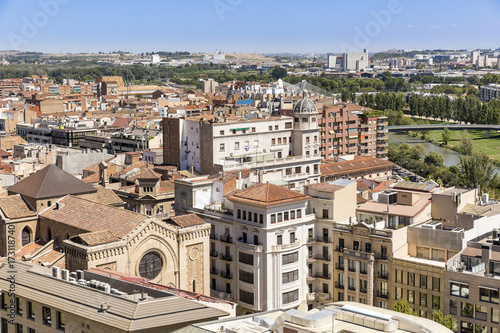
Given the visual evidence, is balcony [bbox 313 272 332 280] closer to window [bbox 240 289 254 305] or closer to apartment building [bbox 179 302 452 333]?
window [bbox 240 289 254 305]

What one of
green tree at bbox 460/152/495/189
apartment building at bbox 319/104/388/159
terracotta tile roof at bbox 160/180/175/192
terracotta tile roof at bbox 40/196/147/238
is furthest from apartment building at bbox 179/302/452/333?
apartment building at bbox 319/104/388/159

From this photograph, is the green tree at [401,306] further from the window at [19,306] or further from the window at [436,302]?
the window at [19,306]

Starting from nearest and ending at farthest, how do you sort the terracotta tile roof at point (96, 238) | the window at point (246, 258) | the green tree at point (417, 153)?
the terracotta tile roof at point (96, 238) → the window at point (246, 258) → the green tree at point (417, 153)

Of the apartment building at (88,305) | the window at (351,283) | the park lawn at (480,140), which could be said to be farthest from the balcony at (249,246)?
the park lawn at (480,140)

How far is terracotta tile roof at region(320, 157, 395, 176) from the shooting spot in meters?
58.8

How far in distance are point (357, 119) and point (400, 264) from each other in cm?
4874

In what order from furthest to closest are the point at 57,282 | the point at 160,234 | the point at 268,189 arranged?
1. the point at 268,189
2. the point at 160,234
3. the point at 57,282

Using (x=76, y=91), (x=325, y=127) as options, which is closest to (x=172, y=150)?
(x=325, y=127)

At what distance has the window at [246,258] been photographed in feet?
115

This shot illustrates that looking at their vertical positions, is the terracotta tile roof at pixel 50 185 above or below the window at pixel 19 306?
above

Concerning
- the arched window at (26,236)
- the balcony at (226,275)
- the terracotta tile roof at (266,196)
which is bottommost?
the balcony at (226,275)

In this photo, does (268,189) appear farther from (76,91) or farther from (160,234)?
(76,91)

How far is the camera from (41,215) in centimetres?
3531

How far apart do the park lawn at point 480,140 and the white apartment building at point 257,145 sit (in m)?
53.0
